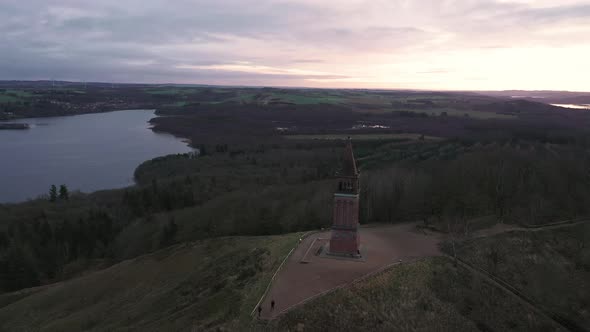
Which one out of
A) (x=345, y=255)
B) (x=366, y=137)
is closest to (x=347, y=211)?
(x=345, y=255)

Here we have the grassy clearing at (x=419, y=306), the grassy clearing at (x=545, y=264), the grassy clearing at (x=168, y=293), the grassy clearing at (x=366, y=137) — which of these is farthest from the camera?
the grassy clearing at (x=366, y=137)

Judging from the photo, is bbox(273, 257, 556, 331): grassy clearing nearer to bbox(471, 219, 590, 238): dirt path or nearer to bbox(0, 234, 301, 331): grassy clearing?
bbox(0, 234, 301, 331): grassy clearing

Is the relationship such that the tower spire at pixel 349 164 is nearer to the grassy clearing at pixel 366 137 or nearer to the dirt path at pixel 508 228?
the dirt path at pixel 508 228

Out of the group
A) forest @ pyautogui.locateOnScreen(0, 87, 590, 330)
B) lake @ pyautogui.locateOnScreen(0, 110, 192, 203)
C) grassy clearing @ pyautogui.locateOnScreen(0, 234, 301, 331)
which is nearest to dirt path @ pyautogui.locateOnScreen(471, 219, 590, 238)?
forest @ pyautogui.locateOnScreen(0, 87, 590, 330)

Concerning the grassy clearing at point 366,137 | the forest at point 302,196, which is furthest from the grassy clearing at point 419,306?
the grassy clearing at point 366,137

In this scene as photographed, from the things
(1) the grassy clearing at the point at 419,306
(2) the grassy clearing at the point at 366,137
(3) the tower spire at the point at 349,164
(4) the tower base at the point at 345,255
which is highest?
(3) the tower spire at the point at 349,164

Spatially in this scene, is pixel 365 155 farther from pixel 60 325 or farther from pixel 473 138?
pixel 60 325

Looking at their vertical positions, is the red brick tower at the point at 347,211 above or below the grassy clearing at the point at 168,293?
above
